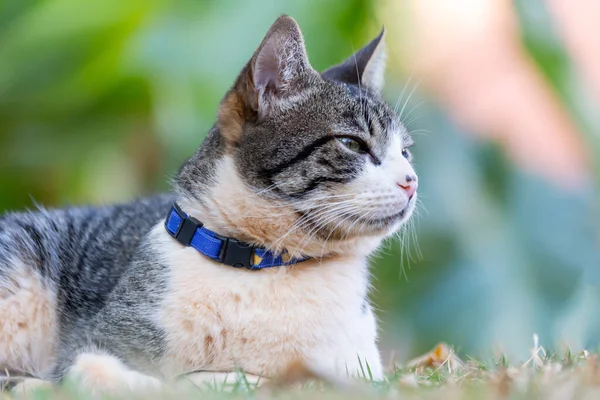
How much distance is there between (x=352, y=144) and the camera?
2461mm

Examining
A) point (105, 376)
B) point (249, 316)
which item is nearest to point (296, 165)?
point (249, 316)

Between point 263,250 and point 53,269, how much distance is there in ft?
3.29

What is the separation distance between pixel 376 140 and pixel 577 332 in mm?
2413

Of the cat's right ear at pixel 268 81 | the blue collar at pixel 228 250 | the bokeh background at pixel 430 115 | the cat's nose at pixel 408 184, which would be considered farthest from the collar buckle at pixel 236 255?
the bokeh background at pixel 430 115

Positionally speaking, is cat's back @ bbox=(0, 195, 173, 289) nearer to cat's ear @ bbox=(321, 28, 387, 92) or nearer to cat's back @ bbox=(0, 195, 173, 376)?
cat's back @ bbox=(0, 195, 173, 376)

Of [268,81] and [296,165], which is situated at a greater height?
[268,81]

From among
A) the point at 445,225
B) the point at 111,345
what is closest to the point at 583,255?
the point at 445,225

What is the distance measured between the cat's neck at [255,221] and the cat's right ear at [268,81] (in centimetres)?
19

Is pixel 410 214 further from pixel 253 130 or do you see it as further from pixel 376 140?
pixel 253 130

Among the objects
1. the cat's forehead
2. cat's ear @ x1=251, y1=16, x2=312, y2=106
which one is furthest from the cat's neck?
the cat's forehead

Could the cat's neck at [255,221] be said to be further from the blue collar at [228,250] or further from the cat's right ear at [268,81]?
the cat's right ear at [268,81]

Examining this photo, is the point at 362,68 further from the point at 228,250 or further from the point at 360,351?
the point at 360,351

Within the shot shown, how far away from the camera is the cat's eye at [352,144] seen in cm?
245

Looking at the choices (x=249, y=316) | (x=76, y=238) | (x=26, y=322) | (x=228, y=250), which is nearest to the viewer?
(x=249, y=316)
